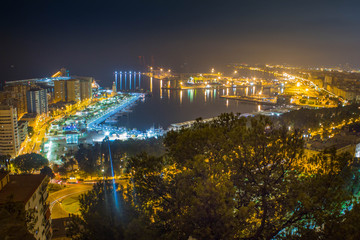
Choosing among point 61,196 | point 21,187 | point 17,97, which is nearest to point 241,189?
point 21,187

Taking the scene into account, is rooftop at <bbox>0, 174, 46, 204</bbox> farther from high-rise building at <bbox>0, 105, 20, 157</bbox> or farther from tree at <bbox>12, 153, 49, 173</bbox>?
high-rise building at <bbox>0, 105, 20, 157</bbox>

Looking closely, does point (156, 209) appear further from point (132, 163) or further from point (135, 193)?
point (132, 163)

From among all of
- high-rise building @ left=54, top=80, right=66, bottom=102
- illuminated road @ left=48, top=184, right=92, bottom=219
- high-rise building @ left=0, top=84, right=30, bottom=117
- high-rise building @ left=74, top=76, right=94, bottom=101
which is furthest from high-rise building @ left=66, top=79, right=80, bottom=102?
illuminated road @ left=48, top=184, right=92, bottom=219

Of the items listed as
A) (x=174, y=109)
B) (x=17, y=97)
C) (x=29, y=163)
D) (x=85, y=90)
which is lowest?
(x=29, y=163)

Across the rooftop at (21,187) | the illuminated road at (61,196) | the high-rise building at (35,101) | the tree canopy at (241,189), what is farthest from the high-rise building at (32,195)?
the high-rise building at (35,101)

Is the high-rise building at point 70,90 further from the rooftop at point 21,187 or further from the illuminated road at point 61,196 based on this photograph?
the rooftop at point 21,187

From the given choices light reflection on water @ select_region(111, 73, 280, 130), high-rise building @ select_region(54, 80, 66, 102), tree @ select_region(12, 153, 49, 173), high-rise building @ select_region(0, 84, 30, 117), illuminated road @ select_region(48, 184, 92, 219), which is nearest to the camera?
illuminated road @ select_region(48, 184, 92, 219)

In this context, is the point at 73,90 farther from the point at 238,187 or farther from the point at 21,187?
the point at 238,187

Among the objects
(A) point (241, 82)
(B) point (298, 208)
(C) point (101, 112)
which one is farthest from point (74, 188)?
(A) point (241, 82)
